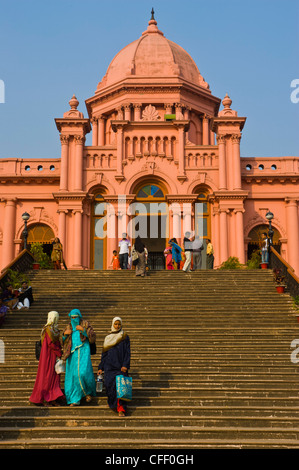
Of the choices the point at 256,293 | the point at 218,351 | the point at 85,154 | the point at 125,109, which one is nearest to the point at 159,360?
the point at 218,351

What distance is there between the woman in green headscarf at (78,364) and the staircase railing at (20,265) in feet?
27.3

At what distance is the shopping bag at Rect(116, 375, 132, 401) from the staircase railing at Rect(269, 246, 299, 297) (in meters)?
9.05

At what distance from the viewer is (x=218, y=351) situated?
1402cm

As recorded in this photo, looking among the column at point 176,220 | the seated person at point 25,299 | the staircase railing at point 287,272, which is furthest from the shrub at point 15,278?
the column at point 176,220

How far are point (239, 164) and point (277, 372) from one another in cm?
1786

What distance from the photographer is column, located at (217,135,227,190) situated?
29.4 metres

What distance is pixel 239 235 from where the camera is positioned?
28844 millimetres

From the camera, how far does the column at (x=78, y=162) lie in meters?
29.4

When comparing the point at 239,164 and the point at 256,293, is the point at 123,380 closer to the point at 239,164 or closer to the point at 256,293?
the point at 256,293

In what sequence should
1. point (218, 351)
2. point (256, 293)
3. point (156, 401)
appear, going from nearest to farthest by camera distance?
point (156, 401) → point (218, 351) → point (256, 293)

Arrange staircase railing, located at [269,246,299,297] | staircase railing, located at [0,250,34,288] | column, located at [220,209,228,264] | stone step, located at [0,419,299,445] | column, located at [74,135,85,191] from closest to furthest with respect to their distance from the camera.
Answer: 1. stone step, located at [0,419,299,445]
2. staircase railing, located at [269,246,299,297]
3. staircase railing, located at [0,250,34,288]
4. column, located at [220,209,228,264]
5. column, located at [74,135,85,191]

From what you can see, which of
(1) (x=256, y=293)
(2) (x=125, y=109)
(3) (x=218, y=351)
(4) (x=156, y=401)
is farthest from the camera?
(2) (x=125, y=109)

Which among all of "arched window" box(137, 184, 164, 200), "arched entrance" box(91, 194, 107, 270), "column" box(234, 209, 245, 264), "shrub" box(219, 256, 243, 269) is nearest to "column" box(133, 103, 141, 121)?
"arched window" box(137, 184, 164, 200)

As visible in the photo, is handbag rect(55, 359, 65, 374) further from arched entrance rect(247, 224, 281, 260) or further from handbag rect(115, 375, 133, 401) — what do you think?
arched entrance rect(247, 224, 281, 260)
